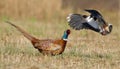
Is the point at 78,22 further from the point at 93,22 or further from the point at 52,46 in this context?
the point at 52,46

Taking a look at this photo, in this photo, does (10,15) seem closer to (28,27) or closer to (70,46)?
(28,27)

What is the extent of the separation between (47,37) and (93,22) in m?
3.50

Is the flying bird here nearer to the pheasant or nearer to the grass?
the grass

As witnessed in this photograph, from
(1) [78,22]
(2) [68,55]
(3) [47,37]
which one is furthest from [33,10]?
(2) [68,55]

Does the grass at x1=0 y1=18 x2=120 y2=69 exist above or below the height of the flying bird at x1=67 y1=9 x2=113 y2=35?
below

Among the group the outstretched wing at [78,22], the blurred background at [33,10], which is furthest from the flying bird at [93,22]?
the blurred background at [33,10]

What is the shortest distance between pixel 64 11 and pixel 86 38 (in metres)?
5.85

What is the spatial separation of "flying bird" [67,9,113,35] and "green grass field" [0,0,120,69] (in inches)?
17.3

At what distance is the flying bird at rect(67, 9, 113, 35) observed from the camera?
9352mm

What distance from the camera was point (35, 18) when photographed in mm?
17594

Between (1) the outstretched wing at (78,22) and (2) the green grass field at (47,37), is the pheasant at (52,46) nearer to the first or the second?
(2) the green grass field at (47,37)

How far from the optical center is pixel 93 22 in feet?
30.8

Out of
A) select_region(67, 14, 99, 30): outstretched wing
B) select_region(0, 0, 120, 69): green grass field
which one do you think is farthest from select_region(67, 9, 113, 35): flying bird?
select_region(0, 0, 120, 69): green grass field

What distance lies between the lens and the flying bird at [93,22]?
935 cm
